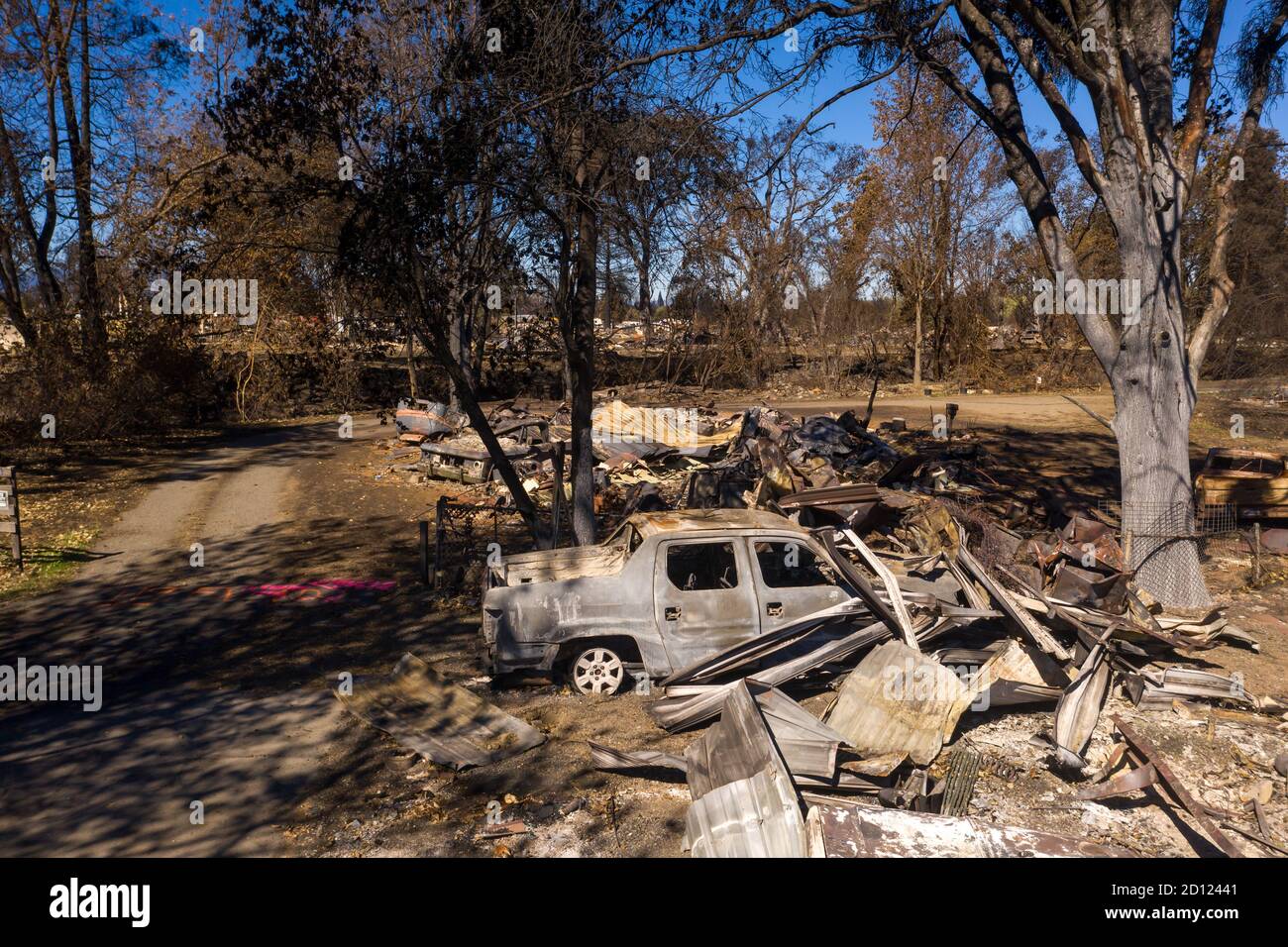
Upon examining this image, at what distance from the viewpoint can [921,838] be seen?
4.42 metres

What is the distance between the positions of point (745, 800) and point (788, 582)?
9.35ft

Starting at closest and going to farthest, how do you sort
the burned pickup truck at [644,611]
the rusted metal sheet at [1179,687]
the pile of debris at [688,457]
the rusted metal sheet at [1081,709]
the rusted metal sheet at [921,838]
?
the rusted metal sheet at [921,838], the rusted metal sheet at [1081,709], the rusted metal sheet at [1179,687], the burned pickup truck at [644,611], the pile of debris at [688,457]

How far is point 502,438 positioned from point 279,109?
32.4ft

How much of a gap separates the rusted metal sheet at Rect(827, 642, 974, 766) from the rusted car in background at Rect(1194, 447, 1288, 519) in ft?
25.8

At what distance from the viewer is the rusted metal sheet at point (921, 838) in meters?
4.31

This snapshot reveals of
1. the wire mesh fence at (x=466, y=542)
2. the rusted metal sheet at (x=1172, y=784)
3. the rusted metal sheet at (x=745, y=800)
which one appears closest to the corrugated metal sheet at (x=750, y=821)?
the rusted metal sheet at (x=745, y=800)

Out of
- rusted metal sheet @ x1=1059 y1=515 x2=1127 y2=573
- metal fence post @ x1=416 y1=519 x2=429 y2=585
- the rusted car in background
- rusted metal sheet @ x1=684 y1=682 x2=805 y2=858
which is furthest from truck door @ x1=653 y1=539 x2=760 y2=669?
the rusted car in background

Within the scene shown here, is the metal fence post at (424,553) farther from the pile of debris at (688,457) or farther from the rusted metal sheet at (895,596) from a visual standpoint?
the rusted metal sheet at (895,596)

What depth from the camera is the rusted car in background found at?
11812 millimetres

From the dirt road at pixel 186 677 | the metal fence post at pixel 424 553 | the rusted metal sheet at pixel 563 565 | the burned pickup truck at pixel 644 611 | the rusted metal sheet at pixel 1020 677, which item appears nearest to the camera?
the dirt road at pixel 186 677

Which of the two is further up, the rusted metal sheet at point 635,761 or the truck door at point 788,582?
the truck door at point 788,582

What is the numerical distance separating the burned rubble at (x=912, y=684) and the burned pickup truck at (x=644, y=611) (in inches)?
1.4

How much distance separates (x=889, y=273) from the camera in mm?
33531
